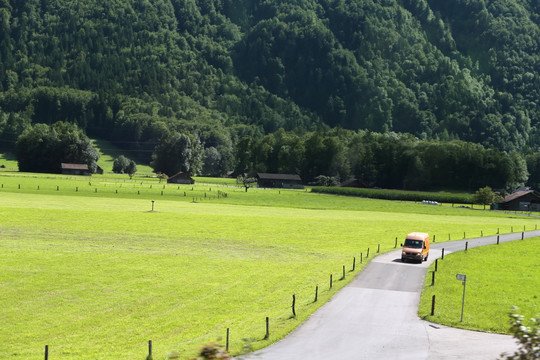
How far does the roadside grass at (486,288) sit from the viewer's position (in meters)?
35.9

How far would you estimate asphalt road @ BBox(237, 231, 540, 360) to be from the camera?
28.3 meters

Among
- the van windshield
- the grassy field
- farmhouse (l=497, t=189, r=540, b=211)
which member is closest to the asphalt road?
the grassy field

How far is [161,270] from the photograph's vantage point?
4700 cm

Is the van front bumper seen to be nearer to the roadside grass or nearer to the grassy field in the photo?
the roadside grass

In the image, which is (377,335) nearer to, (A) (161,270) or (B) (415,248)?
(A) (161,270)

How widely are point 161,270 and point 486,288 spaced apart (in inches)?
947

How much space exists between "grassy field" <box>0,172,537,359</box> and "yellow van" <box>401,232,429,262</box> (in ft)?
12.5

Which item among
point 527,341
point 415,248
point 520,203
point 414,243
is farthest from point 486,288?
point 520,203

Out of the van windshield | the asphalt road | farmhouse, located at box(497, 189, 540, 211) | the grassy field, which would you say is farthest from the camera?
farmhouse, located at box(497, 189, 540, 211)

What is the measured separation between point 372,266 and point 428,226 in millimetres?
47064

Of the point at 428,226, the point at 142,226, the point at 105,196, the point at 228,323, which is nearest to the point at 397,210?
the point at 428,226

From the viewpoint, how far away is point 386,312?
120 feet

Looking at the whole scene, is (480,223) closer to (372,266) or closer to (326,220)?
(326,220)

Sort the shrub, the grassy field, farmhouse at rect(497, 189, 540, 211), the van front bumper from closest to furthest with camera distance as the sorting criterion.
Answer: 1. the shrub
2. the grassy field
3. the van front bumper
4. farmhouse at rect(497, 189, 540, 211)
